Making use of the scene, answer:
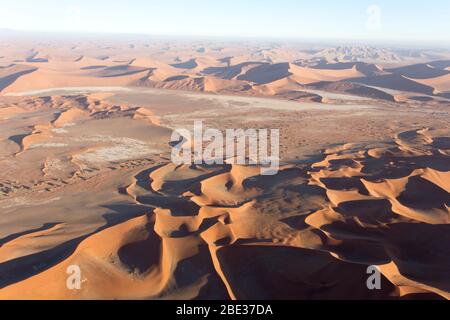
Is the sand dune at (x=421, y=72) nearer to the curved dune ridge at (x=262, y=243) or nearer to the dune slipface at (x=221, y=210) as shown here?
the dune slipface at (x=221, y=210)

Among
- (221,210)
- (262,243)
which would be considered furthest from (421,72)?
(262,243)

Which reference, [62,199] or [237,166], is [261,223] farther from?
[62,199]

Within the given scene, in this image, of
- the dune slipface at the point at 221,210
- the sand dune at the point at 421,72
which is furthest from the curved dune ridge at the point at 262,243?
the sand dune at the point at 421,72

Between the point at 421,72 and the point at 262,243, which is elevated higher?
the point at 262,243

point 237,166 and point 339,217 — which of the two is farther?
point 237,166

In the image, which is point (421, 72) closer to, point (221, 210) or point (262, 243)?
point (221, 210)
